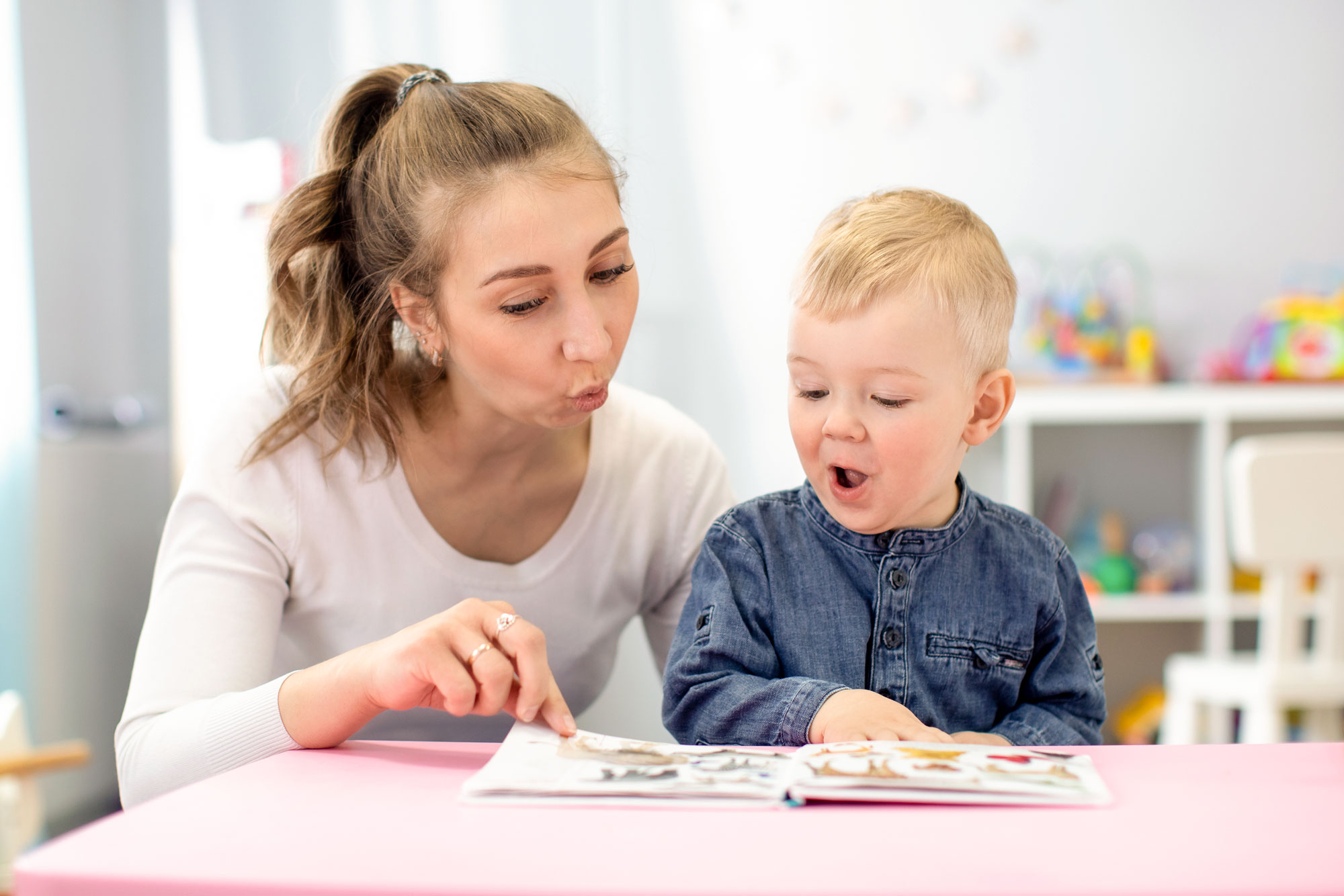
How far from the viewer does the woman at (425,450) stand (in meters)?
0.98

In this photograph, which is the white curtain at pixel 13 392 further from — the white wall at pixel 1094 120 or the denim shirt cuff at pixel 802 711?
the denim shirt cuff at pixel 802 711

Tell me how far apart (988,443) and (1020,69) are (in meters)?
1.08

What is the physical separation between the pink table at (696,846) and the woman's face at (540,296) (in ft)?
1.43

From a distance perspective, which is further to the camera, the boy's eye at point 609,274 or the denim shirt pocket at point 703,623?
the boy's eye at point 609,274

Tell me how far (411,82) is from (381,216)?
0.52ft

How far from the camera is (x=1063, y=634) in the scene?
96 cm

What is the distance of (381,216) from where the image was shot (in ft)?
3.61

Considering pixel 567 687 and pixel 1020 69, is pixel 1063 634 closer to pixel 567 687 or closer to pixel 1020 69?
pixel 567 687

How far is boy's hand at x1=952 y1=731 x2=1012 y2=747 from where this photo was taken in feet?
2.77

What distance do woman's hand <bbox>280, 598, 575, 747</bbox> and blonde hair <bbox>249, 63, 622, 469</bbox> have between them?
1.30 feet

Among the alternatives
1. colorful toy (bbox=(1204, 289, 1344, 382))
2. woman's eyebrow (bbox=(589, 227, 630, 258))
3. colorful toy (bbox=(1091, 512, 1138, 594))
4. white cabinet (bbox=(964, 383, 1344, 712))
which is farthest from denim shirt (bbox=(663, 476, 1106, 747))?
colorful toy (bbox=(1204, 289, 1344, 382))

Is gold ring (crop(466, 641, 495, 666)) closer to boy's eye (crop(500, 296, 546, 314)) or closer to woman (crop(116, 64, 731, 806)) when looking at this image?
woman (crop(116, 64, 731, 806))

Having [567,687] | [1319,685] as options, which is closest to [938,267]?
[567,687]

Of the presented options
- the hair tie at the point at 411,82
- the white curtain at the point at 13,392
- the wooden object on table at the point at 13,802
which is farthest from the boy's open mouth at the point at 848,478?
the white curtain at the point at 13,392
